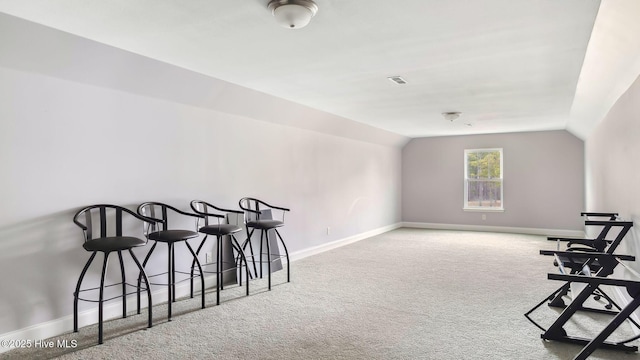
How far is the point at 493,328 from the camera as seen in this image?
124 inches

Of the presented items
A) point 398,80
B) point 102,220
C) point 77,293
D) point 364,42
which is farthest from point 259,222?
point 364,42

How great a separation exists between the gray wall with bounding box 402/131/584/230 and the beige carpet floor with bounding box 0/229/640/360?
3.50 metres

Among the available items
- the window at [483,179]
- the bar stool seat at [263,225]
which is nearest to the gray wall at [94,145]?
the bar stool seat at [263,225]

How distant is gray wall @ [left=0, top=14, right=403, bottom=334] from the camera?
112 inches

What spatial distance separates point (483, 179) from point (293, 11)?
7890 mm

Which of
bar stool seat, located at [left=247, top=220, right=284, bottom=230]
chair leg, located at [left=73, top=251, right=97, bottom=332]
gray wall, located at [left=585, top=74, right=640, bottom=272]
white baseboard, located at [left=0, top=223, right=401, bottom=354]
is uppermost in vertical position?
gray wall, located at [left=585, top=74, right=640, bottom=272]

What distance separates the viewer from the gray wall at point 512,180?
8.23m

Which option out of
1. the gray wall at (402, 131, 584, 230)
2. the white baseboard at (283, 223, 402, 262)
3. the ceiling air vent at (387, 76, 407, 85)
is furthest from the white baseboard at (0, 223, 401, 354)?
the gray wall at (402, 131, 584, 230)

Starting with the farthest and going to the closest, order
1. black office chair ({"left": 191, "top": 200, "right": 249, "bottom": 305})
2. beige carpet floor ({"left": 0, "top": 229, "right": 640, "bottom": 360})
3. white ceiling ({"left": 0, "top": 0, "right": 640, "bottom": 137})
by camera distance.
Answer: black office chair ({"left": 191, "top": 200, "right": 249, "bottom": 305}) < beige carpet floor ({"left": 0, "top": 229, "right": 640, "bottom": 360}) < white ceiling ({"left": 0, "top": 0, "right": 640, "bottom": 137})

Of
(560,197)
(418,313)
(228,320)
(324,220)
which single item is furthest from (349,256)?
(560,197)

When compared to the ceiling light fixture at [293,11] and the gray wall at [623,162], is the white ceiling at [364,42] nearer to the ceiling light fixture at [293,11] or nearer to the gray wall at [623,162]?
the ceiling light fixture at [293,11]

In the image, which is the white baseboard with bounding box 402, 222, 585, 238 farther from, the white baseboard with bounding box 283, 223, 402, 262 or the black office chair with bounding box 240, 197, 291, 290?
the black office chair with bounding box 240, 197, 291, 290

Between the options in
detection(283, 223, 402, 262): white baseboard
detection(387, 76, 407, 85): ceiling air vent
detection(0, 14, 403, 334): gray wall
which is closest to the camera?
detection(0, 14, 403, 334): gray wall

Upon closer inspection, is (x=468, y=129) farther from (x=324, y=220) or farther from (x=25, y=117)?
(x=25, y=117)
